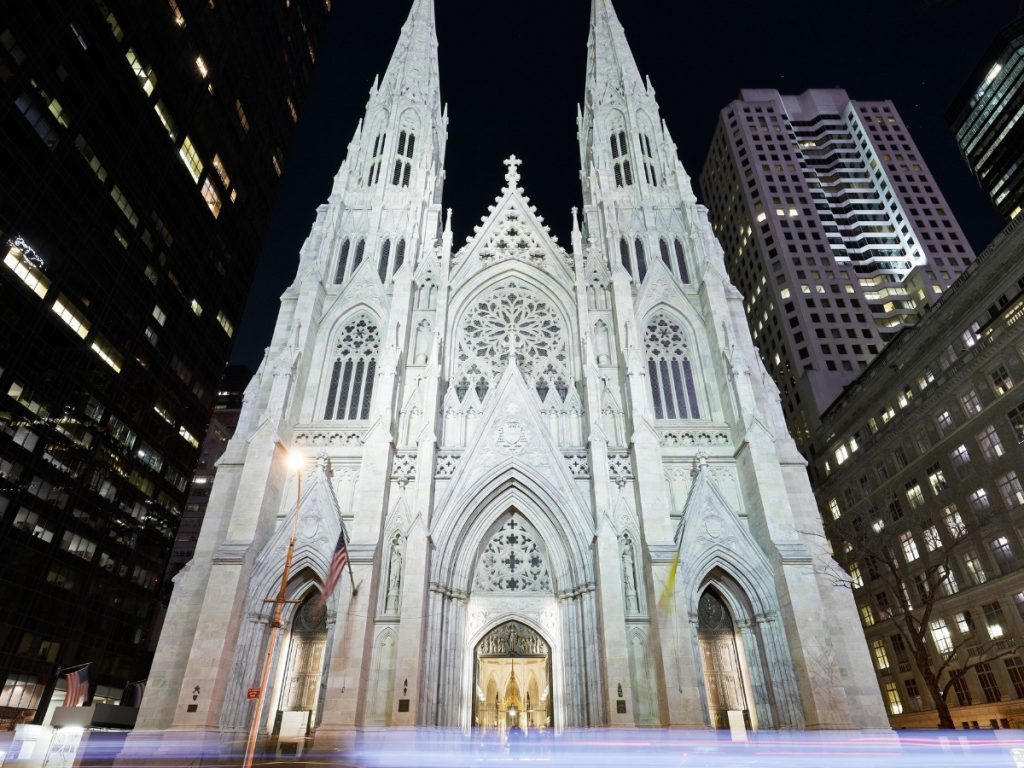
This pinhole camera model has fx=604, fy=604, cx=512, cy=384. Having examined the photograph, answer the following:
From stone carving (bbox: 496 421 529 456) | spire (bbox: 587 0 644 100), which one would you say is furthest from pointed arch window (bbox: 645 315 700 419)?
spire (bbox: 587 0 644 100)

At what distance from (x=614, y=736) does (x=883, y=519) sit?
31.0 m

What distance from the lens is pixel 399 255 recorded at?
3097cm

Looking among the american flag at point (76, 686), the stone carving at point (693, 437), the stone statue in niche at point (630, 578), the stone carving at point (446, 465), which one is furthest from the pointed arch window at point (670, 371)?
the american flag at point (76, 686)

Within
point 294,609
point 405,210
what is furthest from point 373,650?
point 405,210

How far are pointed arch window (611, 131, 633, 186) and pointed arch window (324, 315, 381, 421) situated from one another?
668 inches

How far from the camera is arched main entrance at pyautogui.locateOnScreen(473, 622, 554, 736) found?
22391mm

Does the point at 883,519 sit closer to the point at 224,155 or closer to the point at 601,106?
the point at 601,106

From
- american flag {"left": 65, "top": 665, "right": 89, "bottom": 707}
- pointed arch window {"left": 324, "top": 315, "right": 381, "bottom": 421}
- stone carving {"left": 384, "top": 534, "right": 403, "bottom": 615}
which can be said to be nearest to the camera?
american flag {"left": 65, "top": 665, "right": 89, "bottom": 707}

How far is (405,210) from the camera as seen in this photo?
32500 mm

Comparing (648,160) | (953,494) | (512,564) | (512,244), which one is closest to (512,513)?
(512,564)

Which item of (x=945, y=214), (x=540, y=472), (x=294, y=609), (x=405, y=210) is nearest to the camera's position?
(x=294, y=609)

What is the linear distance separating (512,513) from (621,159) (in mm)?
22723

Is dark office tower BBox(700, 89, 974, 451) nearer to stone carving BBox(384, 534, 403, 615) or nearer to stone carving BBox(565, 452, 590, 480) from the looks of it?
stone carving BBox(565, 452, 590, 480)

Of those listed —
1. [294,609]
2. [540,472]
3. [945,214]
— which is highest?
[945,214]
